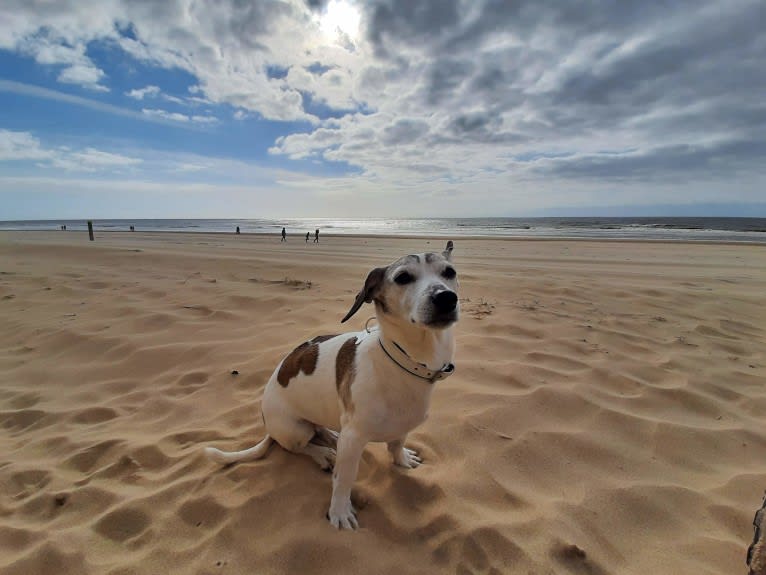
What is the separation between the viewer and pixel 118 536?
2029mm

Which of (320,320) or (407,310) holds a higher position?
(407,310)

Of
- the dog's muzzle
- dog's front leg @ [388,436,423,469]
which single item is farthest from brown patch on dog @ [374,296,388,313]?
dog's front leg @ [388,436,423,469]

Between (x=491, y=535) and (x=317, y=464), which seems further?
(x=317, y=464)

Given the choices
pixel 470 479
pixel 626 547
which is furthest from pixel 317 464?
pixel 626 547

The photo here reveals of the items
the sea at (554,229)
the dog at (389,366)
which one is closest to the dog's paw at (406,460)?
the dog at (389,366)

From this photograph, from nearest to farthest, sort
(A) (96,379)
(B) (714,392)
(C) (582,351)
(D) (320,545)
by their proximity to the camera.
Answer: (D) (320,545) → (B) (714,392) → (A) (96,379) → (C) (582,351)

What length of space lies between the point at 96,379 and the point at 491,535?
4018 mm

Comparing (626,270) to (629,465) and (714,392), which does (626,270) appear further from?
(629,465)

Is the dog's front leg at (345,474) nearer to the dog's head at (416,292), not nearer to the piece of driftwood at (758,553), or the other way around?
the dog's head at (416,292)

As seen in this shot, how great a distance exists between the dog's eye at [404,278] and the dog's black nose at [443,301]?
0.28 meters

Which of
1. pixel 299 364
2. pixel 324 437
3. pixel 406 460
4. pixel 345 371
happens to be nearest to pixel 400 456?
pixel 406 460

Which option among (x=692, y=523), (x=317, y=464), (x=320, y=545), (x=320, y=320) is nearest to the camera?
(x=320, y=545)

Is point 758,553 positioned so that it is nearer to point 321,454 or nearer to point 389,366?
point 389,366

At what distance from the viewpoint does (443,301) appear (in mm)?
1915
